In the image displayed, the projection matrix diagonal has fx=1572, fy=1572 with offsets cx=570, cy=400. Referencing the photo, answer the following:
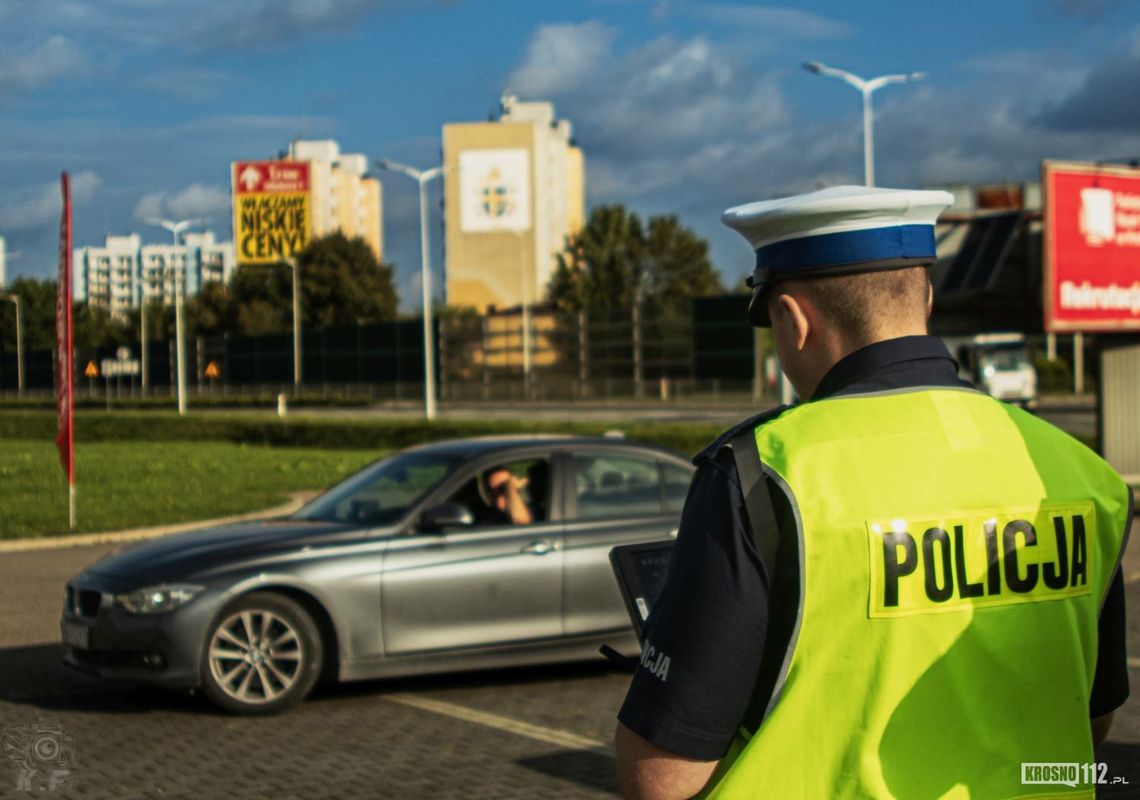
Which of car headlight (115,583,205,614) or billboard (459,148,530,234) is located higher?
billboard (459,148,530,234)

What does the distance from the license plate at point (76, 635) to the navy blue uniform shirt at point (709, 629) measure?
23.9 feet

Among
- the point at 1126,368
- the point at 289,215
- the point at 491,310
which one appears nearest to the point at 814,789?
the point at 1126,368

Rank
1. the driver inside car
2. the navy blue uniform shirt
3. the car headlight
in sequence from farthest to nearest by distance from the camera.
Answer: the driver inside car < the car headlight < the navy blue uniform shirt

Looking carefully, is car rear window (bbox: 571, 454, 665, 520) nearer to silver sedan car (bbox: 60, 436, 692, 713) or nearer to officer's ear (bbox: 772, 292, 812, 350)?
silver sedan car (bbox: 60, 436, 692, 713)

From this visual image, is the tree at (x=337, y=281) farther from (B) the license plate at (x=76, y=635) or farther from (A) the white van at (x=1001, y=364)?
(B) the license plate at (x=76, y=635)

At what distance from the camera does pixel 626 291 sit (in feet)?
361

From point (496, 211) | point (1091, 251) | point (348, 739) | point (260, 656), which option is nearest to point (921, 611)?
point (348, 739)

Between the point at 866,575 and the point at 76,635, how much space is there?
7.67m

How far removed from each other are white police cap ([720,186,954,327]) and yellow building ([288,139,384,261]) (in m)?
167

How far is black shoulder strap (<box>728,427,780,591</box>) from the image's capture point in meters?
2.08

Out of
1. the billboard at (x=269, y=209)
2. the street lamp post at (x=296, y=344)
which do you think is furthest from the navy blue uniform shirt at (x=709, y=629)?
the billboard at (x=269, y=209)

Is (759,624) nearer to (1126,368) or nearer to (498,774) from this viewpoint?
(498,774)

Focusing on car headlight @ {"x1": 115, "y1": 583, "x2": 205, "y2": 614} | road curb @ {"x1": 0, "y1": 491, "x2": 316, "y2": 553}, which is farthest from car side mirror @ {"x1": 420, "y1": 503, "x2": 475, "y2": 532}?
road curb @ {"x1": 0, "y1": 491, "x2": 316, "y2": 553}

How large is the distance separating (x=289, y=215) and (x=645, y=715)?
88.8 meters
